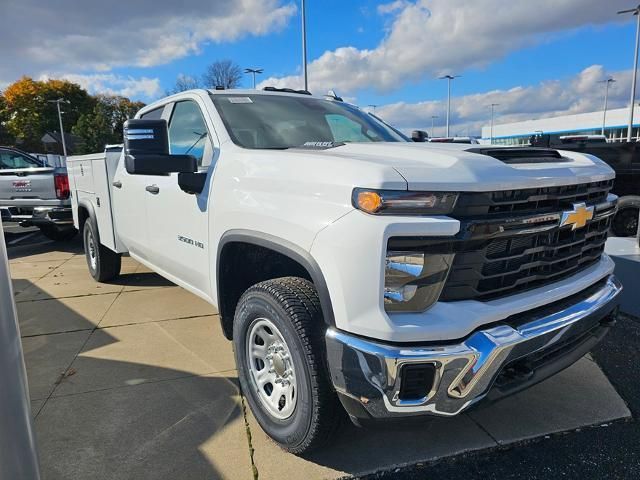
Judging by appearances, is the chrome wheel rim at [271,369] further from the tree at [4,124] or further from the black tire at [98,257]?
the tree at [4,124]

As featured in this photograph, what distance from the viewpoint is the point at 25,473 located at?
4.79 feet

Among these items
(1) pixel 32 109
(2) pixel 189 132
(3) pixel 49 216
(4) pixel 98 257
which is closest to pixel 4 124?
(1) pixel 32 109

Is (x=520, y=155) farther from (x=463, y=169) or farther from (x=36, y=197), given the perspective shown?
(x=36, y=197)

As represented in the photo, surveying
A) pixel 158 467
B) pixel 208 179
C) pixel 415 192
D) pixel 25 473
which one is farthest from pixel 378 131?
pixel 25 473

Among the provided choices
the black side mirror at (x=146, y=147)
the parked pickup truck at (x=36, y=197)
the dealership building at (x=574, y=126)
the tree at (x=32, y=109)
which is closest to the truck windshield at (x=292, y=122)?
the black side mirror at (x=146, y=147)

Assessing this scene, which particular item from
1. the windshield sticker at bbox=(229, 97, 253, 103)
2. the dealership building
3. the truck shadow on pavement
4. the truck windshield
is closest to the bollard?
the truck shadow on pavement

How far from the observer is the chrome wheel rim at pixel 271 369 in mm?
2463

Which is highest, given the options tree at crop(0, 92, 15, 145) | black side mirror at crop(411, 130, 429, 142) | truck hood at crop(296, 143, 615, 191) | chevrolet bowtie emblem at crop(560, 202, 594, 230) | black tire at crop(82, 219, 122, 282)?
tree at crop(0, 92, 15, 145)

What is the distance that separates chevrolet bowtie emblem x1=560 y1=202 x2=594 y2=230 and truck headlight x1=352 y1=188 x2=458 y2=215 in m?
0.70

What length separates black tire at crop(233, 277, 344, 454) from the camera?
217 centimetres

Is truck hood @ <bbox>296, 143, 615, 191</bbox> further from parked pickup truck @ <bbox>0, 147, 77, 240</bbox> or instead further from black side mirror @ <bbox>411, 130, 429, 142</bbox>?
parked pickup truck @ <bbox>0, 147, 77, 240</bbox>

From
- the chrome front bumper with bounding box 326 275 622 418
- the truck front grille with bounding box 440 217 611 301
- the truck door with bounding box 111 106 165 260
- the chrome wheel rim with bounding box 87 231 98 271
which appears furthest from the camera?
the chrome wheel rim with bounding box 87 231 98 271

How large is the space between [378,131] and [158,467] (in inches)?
111

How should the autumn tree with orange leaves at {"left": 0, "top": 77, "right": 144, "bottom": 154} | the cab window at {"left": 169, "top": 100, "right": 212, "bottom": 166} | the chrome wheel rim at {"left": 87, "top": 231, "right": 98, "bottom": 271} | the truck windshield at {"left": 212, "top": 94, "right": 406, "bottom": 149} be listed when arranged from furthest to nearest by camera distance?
the autumn tree with orange leaves at {"left": 0, "top": 77, "right": 144, "bottom": 154} → the chrome wheel rim at {"left": 87, "top": 231, "right": 98, "bottom": 271} → the cab window at {"left": 169, "top": 100, "right": 212, "bottom": 166} → the truck windshield at {"left": 212, "top": 94, "right": 406, "bottom": 149}
